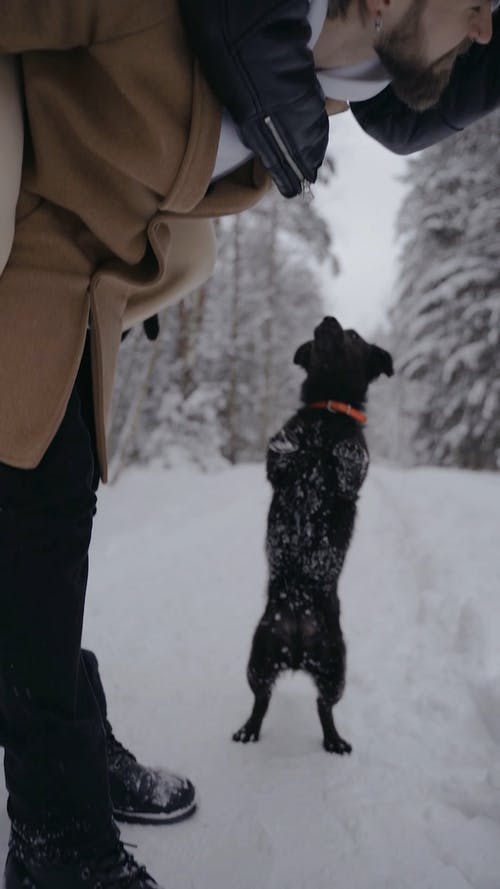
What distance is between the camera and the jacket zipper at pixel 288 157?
1.23 metres

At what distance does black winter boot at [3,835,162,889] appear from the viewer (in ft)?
4.31

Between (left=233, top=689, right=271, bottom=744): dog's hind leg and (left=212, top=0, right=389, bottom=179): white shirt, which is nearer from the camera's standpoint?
(left=212, top=0, right=389, bottom=179): white shirt

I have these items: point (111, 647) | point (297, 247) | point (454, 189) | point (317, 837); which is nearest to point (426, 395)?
point (454, 189)

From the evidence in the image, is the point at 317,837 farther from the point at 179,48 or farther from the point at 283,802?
the point at 179,48

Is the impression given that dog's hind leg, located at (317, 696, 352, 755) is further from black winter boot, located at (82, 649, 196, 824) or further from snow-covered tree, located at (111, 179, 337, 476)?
snow-covered tree, located at (111, 179, 337, 476)

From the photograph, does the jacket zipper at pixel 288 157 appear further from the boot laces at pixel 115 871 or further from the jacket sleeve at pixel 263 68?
the boot laces at pixel 115 871

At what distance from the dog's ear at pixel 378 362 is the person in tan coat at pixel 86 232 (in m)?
1.59

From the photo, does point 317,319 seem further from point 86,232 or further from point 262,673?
point 86,232

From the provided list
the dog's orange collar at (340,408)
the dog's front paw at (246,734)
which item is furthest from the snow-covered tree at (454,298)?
the dog's front paw at (246,734)

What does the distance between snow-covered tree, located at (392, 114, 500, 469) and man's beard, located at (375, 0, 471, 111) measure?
11.9 m

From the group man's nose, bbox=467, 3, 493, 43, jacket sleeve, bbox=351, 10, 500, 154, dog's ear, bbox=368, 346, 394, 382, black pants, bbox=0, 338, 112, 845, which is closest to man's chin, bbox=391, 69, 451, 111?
man's nose, bbox=467, 3, 493, 43

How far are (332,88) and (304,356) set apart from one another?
5.18ft

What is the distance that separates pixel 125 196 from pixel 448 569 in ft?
15.5

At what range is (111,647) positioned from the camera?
3.35m
